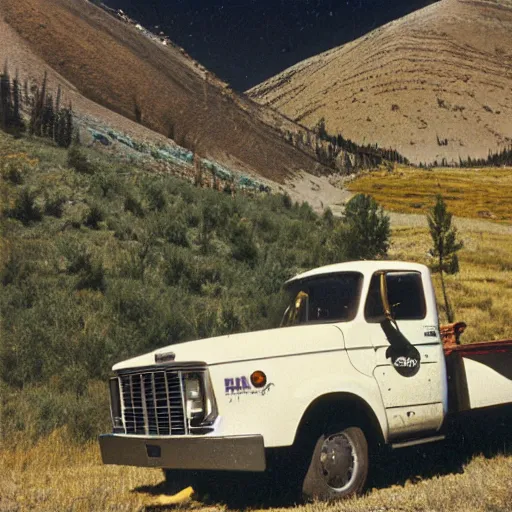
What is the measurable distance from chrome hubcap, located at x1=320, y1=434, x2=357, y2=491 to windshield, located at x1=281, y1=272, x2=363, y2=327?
1029 millimetres

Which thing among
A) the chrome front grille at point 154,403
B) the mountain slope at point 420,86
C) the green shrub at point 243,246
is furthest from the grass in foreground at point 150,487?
the mountain slope at point 420,86

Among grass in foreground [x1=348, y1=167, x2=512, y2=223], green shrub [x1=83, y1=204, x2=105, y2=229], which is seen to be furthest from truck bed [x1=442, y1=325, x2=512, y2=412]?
grass in foreground [x1=348, y1=167, x2=512, y2=223]

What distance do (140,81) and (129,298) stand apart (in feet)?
89.2

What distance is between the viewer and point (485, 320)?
19328 millimetres

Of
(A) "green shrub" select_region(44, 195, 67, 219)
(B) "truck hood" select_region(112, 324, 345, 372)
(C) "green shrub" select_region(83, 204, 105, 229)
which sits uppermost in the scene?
(A) "green shrub" select_region(44, 195, 67, 219)

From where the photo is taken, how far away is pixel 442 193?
4203 centimetres

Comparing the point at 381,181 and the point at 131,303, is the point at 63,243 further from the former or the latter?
the point at 381,181

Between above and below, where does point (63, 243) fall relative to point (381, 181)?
below

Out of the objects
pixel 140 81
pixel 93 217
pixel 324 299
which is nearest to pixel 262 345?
pixel 324 299

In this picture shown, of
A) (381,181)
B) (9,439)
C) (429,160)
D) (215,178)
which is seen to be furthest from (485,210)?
(429,160)

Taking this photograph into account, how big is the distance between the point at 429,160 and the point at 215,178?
76815mm

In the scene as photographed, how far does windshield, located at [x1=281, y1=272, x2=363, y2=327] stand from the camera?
668 cm

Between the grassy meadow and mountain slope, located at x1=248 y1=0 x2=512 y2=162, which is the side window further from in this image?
mountain slope, located at x1=248 y1=0 x2=512 y2=162

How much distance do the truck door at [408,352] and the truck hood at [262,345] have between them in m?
0.49
